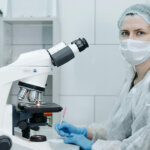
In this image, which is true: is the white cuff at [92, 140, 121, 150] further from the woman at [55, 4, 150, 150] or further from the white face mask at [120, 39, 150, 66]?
the white face mask at [120, 39, 150, 66]

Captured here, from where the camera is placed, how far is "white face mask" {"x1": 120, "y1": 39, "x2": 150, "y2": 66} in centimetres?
134

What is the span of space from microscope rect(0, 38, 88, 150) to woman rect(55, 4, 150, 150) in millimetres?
204

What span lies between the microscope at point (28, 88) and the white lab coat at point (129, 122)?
31 centimetres

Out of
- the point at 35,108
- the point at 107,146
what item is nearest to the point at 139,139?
the point at 107,146

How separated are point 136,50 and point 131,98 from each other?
257 millimetres

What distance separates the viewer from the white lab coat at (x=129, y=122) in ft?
3.65

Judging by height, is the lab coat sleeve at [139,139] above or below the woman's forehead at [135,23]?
below

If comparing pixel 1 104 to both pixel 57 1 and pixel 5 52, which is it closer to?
pixel 5 52

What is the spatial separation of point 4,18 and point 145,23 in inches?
36.0

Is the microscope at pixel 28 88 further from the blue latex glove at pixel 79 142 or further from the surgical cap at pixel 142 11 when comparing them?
the surgical cap at pixel 142 11

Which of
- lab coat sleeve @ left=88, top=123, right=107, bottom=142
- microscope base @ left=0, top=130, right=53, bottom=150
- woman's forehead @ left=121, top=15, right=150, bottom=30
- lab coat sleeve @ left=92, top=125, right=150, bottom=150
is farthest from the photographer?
lab coat sleeve @ left=88, top=123, right=107, bottom=142

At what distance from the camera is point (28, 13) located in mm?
1760

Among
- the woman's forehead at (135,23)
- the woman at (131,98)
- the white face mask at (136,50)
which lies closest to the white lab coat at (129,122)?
the woman at (131,98)

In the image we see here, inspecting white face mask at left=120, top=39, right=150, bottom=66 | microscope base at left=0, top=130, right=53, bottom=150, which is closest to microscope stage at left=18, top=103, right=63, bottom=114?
microscope base at left=0, top=130, right=53, bottom=150
